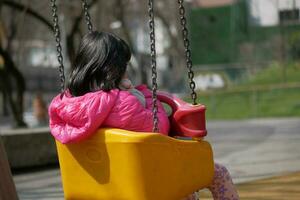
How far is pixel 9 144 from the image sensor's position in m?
9.24

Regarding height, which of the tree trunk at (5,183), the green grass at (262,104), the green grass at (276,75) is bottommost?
the green grass at (262,104)

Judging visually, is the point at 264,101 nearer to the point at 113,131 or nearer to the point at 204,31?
the point at 204,31

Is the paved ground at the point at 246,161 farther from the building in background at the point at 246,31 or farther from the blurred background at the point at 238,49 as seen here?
the building in background at the point at 246,31

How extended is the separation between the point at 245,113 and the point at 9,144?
48.0 ft

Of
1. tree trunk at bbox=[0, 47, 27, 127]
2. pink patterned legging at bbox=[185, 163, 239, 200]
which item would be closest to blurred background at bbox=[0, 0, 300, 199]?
tree trunk at bbox=[0, 47, 27, 127]

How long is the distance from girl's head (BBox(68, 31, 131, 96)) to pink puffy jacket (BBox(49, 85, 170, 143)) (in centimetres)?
8

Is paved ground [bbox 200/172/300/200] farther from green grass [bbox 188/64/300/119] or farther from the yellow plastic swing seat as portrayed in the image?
green grass [bbox 188/64/300/119]

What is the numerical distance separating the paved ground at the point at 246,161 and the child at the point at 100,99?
115 inches

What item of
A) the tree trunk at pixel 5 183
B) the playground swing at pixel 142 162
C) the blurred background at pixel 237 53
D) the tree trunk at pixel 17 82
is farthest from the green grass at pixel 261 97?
the tree trunk at pixel 5 183

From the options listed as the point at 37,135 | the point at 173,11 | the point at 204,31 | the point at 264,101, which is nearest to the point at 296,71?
the point at 264,101

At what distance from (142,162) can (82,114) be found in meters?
0.43

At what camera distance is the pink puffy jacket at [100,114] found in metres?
3.61

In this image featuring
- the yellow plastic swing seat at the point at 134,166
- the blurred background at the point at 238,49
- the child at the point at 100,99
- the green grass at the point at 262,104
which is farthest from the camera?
the blurred background at the point at 238,49

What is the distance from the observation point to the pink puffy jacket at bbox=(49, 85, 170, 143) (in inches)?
142
